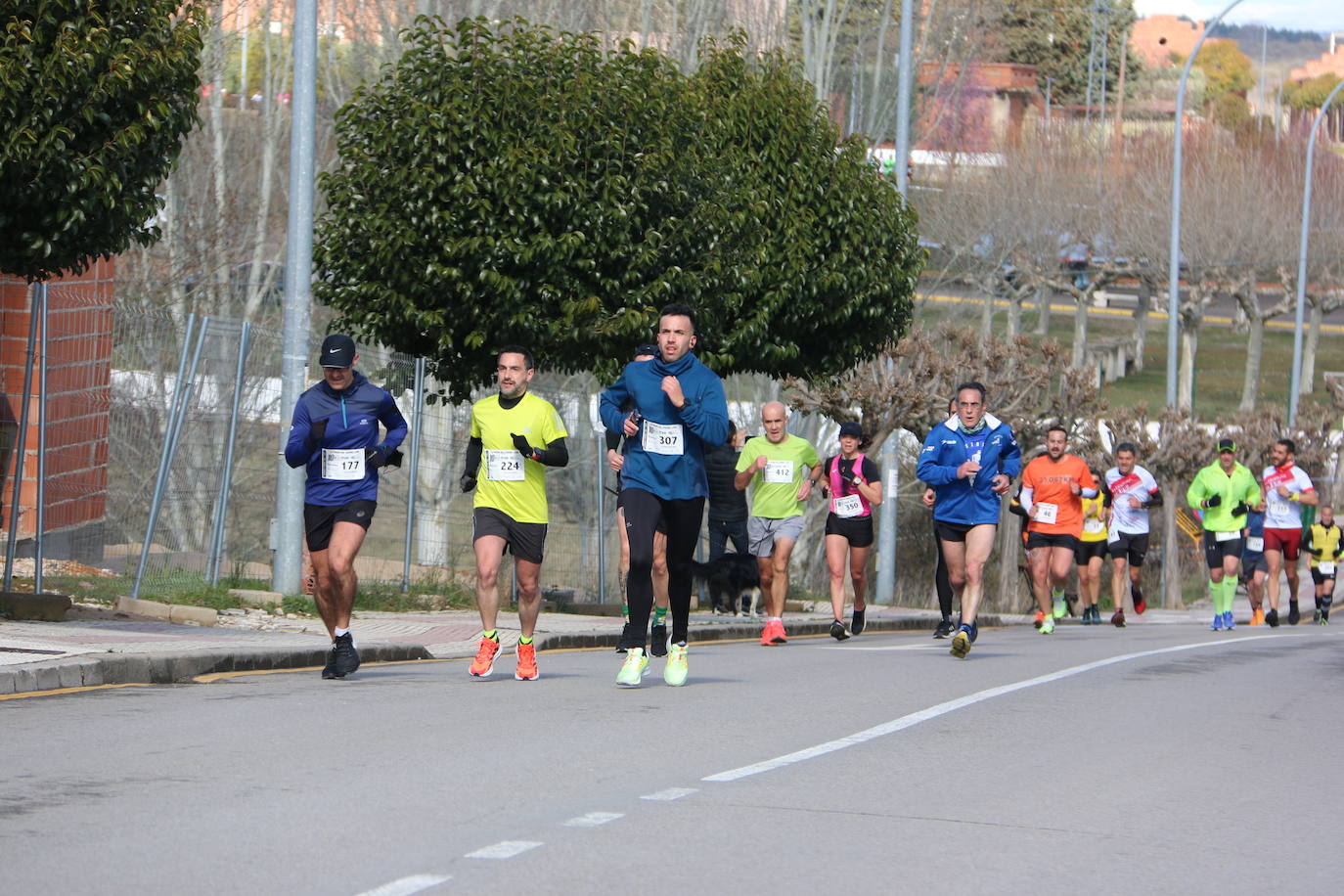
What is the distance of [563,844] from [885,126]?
3046cm

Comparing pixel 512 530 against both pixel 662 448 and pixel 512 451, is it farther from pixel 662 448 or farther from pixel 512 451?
pixel 662 448

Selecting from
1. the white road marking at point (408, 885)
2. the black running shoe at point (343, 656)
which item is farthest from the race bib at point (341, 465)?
the white road marking at point (408, 885)

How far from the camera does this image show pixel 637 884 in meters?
5.59

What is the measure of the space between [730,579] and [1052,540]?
3388 mm

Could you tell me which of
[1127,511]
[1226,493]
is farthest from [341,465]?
[1127,511]

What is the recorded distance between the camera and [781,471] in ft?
56.0

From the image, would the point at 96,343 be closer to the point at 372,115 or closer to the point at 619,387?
the point at 372,115

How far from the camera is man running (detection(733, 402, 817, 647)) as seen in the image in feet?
55.1

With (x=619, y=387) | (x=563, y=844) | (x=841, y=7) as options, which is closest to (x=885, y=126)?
(x=841, y=7)

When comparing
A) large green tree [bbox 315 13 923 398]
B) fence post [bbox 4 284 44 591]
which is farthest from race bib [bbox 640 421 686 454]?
large green tree [bbox 315 13 923 398]

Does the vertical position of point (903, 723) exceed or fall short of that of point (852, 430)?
it falls short

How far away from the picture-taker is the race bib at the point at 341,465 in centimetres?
1109

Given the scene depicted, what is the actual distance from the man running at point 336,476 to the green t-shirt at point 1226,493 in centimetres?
1351

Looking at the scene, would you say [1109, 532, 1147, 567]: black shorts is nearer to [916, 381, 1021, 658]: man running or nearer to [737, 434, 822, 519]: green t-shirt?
[737, 434, 822, 519]: green t-shirt
